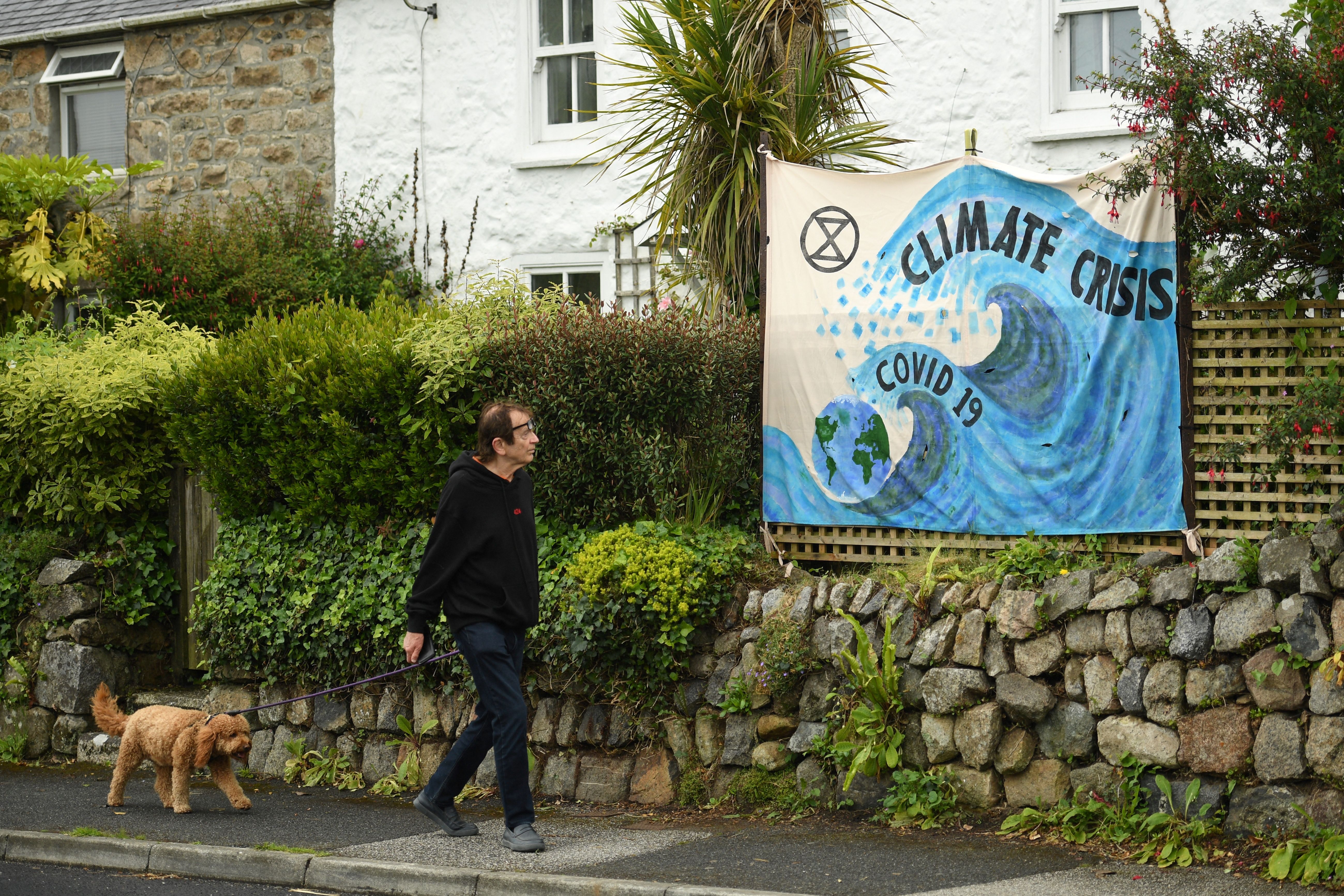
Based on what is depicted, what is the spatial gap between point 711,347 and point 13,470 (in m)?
5.51

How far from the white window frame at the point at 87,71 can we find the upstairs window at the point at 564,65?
16.1 feet

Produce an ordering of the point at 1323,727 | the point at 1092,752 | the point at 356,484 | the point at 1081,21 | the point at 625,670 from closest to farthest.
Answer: the point at 1323,727
the point at 1092,752
the point at 625,670
the point at 356,484
the point at 1081,21

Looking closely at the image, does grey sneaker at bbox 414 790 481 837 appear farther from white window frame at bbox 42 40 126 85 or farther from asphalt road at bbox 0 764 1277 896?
white window frame at bbox 42 40 126 85

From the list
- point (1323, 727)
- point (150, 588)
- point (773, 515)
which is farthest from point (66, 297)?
point (1323, 727)

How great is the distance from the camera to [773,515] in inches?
309

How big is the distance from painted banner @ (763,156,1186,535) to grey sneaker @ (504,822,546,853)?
2.43m

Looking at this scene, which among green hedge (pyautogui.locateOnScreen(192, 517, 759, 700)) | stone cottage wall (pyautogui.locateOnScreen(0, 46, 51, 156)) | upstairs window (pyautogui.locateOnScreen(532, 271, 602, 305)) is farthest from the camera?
stone cottage wall (pyautogui.locateOnScreen(0, 46, 51, 156))

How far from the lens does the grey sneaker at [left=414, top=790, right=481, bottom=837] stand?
21.7 feet

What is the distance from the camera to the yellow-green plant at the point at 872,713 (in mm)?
6668

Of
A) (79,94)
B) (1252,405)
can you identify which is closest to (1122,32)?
(1252,405)

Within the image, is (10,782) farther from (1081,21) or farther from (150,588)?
(1081,21)

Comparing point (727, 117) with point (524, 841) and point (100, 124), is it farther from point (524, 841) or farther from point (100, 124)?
point (100, 124)

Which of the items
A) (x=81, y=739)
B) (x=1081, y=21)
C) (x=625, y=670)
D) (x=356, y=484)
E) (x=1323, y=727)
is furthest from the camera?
(x=1081, y=21)

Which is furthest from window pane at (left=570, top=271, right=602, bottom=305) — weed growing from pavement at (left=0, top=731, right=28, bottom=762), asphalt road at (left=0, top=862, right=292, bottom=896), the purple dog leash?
asphalt road at (left=0, top=862, right=292, bottom=896)
